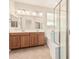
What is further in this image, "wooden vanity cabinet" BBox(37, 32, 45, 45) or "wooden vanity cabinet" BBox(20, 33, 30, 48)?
"wooden vanity cabinet" BBox(37, 32, 45, 45)

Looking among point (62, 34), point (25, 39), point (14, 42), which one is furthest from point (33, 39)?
point (62, 34)

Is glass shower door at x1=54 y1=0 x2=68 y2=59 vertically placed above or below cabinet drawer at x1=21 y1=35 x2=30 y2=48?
above

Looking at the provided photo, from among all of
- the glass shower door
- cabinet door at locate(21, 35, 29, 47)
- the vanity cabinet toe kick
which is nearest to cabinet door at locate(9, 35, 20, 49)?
the vanity cabinet toe kick

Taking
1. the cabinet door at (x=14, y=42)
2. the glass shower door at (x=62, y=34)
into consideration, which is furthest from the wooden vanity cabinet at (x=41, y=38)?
the glass shower door at (x=62, y=34)

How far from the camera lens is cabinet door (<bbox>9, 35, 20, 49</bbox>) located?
16.8ft

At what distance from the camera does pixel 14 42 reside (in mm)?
5227

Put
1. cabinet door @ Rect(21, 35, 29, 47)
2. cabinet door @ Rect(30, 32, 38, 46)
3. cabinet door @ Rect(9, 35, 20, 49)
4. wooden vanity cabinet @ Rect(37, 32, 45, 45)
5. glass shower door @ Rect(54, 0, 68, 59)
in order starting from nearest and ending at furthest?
glass shower door @ Rect(54, 0, 68, 59) → cabinet door @ Rect(9, 35, 20, 49) → cabinet door @ Rect(21, 35, 29, 47) → cabinet door @ Rect(30, 32, 38, 46) → wooden vanity cabinet @ Rect(37, 32, 45, 45)

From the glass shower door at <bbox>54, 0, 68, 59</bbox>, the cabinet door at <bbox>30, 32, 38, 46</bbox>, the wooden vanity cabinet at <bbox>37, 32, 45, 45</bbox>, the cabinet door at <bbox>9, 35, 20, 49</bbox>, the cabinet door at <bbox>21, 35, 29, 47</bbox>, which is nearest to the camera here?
the glass shower door at <bbox>54, 0, 68, 59</bbox>

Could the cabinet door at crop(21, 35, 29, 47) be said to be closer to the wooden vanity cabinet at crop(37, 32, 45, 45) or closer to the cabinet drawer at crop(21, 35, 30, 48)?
Result: the cabinet drawer at crop(21, 35, 30, 48)

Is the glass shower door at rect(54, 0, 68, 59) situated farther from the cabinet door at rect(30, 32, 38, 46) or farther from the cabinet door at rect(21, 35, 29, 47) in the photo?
the cabinet door at rect(30, 32, 38, 46)
